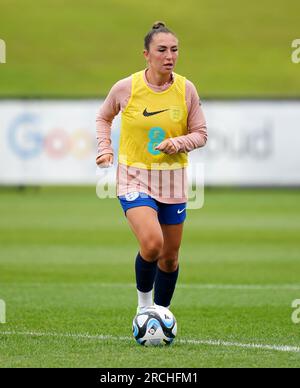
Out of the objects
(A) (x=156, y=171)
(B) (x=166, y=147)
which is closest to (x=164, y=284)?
(A) (x=156, y=171)

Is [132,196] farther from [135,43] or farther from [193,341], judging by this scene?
[135,43]

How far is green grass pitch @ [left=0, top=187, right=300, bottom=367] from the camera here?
850 cm

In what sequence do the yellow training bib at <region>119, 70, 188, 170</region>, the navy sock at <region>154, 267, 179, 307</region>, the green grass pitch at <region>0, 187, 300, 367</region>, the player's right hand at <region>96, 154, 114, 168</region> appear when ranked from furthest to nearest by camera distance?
1. the navy sock at <region>154, 267, 179, 307</region>
2. the yellow training bib at <region>119, 70, 188, 170</region>
3. the player's right hand at <region>96, 154, 114, 168</region>
4. the green grass pitch at <region>0, 187, 300, 367</region>

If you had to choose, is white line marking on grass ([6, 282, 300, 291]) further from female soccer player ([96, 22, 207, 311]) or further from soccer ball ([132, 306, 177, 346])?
soccer ball ([132, 306, 177, 346])

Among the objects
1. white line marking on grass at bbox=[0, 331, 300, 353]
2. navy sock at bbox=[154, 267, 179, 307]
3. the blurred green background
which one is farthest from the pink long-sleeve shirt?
the blurred green background

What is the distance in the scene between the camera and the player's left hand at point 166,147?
8.91 metres

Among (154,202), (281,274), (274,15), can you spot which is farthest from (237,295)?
(274,15)

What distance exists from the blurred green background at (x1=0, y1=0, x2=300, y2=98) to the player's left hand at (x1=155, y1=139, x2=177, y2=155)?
118ft

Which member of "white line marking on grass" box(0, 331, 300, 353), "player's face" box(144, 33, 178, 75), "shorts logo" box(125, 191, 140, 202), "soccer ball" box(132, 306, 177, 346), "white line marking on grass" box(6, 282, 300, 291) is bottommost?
"white line marking on grass" box(6, 282, 300, 291)

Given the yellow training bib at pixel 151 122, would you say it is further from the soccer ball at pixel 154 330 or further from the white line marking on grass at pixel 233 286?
the white line marking on grass at pixel 233 286

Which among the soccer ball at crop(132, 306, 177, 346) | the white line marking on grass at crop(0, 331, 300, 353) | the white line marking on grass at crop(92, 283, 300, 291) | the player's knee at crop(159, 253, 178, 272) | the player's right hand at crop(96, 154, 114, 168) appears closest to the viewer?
the white line marking on grass at crop(0, 331, 300, 353)

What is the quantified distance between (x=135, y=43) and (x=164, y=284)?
42.1m

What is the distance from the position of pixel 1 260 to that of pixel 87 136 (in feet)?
43.8

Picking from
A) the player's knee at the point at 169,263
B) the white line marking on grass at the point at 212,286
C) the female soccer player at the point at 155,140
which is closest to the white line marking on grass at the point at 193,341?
the female soccer player at the point at 155,140
